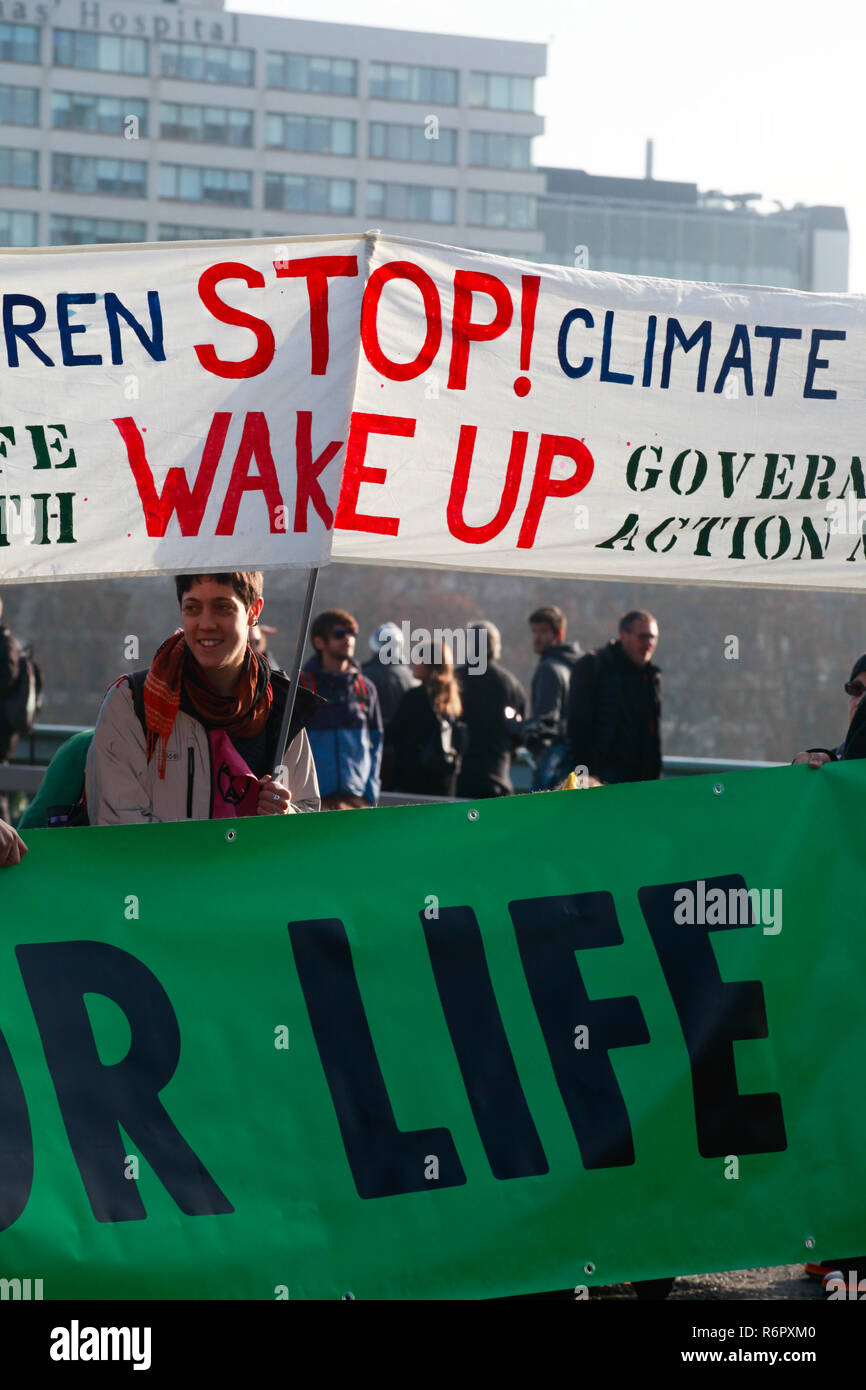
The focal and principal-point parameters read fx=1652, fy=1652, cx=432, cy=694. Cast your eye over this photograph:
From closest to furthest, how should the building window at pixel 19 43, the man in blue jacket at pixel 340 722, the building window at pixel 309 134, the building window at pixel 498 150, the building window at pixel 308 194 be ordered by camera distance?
the man in blue jacket at pixel 340 722, the building window at pixel 19 43, the building window at pixel 308 194, the building window at pixel 309 134, the building window at pixel 498 150

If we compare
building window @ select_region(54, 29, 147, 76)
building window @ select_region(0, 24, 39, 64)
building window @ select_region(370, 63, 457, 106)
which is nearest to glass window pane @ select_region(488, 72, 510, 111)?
building window @ select_region(370, 63, 457, 106)

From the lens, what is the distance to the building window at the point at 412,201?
79438mm

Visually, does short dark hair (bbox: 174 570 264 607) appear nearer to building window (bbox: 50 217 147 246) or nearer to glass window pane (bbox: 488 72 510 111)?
building window (bbox: 50 217 147 246)

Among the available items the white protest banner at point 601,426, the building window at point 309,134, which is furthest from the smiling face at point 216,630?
the building window at point 309,134

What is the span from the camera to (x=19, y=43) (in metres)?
74.9

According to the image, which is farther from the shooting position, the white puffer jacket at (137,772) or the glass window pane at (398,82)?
the glass window pane at (398,82)

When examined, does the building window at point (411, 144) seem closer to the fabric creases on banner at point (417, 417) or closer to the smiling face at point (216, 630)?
the fabric creases on banner at point (417, 417)

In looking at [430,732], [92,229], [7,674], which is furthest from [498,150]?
[430,732]

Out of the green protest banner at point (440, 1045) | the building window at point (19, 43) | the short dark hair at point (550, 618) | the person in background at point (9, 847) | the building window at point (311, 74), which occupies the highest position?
the building window at point (311, 74)

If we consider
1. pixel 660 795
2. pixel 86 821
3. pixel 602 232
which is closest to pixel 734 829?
pixel 660 795

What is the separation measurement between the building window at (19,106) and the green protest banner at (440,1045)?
7802 cm

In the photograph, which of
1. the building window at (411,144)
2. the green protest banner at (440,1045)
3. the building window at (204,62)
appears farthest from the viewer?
the building window at (411,144)

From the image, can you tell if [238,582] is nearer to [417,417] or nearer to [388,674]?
[417,417]

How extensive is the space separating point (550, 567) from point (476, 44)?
82971 mm
